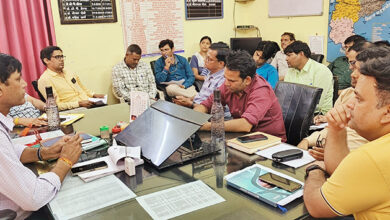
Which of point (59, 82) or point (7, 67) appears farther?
point (59, 82)

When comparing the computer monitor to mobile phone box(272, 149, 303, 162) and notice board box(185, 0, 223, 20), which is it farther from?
mobile phone box(272, 149, 303, 162)

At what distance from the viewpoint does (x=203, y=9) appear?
17.8 ft

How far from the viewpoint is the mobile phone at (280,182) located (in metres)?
1.20

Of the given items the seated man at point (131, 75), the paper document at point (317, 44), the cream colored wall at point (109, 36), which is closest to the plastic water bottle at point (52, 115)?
the cream colored wall at point (109, 36)

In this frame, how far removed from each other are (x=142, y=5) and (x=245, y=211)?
13.8 feet

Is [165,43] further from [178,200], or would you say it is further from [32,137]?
[178,200]

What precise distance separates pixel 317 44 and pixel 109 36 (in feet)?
10.2

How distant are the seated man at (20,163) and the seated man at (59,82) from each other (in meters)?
1.78

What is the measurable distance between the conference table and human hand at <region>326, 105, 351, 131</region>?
0.25 m

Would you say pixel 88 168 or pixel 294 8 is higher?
pixel 294 8

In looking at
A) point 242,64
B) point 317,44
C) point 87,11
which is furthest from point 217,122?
point 317,44

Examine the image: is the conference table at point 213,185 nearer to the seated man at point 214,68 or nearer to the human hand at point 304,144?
the human hand at point 304,144

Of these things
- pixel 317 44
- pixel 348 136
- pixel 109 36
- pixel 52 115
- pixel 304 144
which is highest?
pixel 109 36

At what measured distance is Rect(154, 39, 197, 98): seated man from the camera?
463cm
